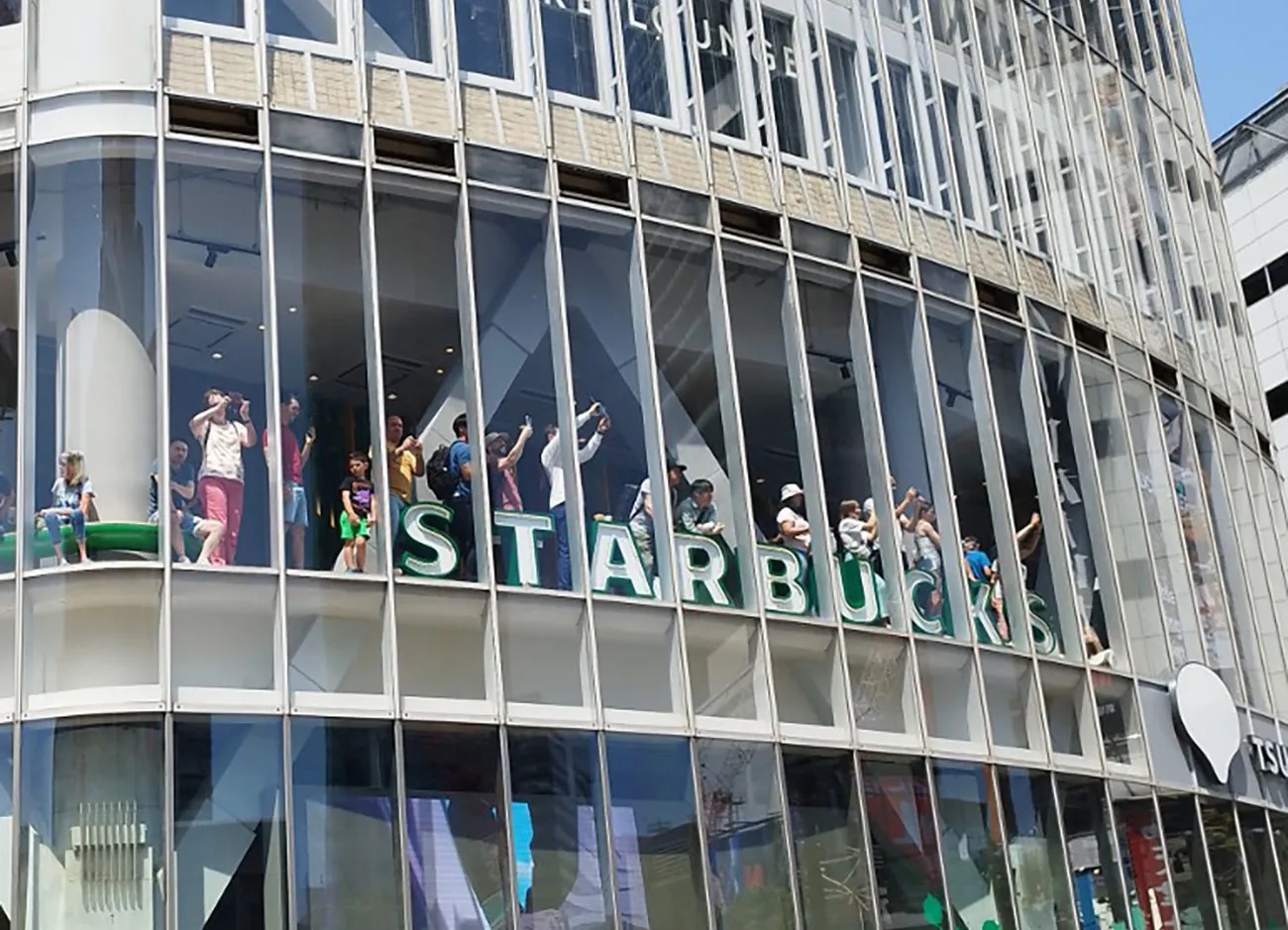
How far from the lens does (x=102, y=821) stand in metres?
13.1

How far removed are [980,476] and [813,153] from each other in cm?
382

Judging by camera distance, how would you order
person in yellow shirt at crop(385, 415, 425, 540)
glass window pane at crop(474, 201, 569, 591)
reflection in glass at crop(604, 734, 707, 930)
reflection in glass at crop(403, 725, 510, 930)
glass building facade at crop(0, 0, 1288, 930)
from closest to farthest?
glass building facade at crop(0, 0, 1288, 930) < reflection in glass at crop(403, 725, 510, 930) < reflection in glass at crop(604, 734, 707, 930) < person in yellow shirt at crop(385, 415, 425, 540) < glass window pane at crop(474, 201, 569, 591)

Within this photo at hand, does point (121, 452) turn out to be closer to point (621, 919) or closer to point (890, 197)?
point (621, 919)

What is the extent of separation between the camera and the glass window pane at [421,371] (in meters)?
15.0

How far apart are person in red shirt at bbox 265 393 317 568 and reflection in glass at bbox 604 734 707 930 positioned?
302cm

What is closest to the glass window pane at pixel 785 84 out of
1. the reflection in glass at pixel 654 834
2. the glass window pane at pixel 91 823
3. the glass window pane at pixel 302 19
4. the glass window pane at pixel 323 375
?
the glass window pane at pixel 302 19

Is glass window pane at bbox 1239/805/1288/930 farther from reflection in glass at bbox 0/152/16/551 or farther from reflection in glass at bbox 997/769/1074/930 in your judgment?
reflection in glass at bbox 0/152/16/551

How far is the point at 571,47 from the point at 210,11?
3.52 meters

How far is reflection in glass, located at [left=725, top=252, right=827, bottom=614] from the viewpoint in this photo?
1698cm

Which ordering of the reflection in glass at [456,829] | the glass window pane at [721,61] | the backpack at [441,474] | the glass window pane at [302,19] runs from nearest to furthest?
the reflection in glass at [456,829], the backpack at [441,474], the glass window pane at [302,19], the glass window pane at [721,61]

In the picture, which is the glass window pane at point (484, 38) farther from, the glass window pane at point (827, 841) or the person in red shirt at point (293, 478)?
the glass window pane at point (827, 841)

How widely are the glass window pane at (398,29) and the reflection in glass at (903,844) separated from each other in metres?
7.72

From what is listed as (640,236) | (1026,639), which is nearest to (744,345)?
(640,236)

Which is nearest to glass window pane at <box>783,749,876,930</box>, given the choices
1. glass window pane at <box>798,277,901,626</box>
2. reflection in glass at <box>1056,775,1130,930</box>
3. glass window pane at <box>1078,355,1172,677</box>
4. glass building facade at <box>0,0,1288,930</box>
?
glass building facade at <box>0,0,1288,930</box>
